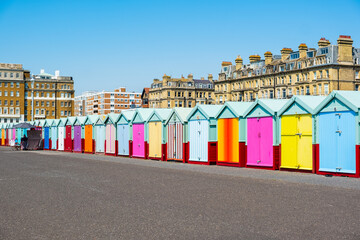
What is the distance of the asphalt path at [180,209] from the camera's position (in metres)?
6.93

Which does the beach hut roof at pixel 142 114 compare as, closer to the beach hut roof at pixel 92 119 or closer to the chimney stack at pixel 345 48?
the beach hut roof at pixel 92 119

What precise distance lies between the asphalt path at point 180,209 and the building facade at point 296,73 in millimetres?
63124

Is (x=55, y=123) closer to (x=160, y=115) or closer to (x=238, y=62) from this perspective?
(x=160, y=115)

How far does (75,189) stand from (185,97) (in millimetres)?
116619

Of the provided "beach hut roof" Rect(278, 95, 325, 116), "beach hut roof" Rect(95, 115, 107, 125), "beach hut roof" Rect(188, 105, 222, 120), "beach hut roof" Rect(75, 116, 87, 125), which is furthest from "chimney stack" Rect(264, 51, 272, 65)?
"beach hut roof" Rect(278, 95, 325, 116)

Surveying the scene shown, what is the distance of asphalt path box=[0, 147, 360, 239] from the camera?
693cm

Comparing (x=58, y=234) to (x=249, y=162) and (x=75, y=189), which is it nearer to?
(x=75, y=189)

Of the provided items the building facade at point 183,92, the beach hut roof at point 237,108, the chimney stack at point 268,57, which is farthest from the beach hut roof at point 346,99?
the building facade at point 183,92

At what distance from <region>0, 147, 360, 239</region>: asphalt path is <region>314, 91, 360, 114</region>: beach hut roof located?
3.22 m

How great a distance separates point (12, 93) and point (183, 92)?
1790 inches

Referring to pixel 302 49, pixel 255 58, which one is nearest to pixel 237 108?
pixel 302 49

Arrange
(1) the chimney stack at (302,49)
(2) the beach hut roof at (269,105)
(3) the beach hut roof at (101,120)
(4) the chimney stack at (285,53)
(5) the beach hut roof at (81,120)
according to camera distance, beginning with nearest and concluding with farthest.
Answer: (2) the beach hut roof at (269,105) → (3) the beach hut roof at (101,120) → (5) the beach hut roof at (81,120) → (1) the chimney stack at (302,49) → (4) the chimney stack at (285,53)

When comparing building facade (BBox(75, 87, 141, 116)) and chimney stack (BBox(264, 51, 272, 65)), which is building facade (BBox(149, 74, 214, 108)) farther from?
building facade (BBox(75, 87, 141, 116))

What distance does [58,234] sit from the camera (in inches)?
271
